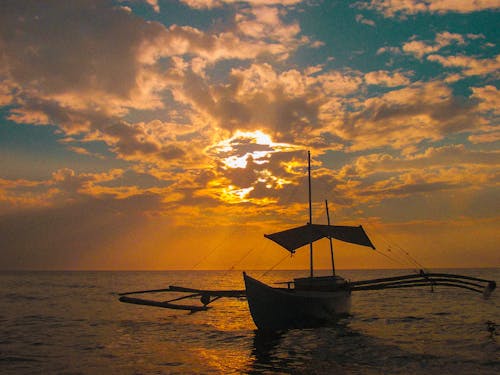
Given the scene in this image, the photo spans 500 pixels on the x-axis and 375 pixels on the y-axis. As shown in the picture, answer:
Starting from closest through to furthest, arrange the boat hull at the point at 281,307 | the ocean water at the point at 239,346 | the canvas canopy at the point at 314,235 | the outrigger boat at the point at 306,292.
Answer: the ocean water at the point at 239,346 < the boat hull at the point at 281,307 < the outrigger boat at the point at 306,292 < the canvas canopy at the point at 314,235

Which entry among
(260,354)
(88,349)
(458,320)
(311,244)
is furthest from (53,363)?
(458,320)

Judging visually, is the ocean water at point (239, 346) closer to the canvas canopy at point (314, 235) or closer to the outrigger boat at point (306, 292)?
the outrigger boat at point (306, 292)

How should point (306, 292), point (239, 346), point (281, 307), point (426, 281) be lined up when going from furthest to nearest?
1. point (306, 292)
2. point (426, 281)
3. point (281, 307)
4. point (239, 346)

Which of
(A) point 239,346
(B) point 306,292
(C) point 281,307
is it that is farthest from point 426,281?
(A) point 239,346

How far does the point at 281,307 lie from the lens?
69.0 feet

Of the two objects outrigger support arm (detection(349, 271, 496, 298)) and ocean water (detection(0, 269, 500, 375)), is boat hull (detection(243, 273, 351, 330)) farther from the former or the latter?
outrigger support arm (detection(349, 271, 496, 298))

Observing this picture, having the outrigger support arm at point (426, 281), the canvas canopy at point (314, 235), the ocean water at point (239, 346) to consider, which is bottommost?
the ocean water at point (239, 346)

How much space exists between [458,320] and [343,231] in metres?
9.71

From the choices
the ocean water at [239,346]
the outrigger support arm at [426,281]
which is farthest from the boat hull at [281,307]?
the outrigger support arm at [426,281]

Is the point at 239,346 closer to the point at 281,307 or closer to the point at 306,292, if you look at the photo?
the point at 281,307

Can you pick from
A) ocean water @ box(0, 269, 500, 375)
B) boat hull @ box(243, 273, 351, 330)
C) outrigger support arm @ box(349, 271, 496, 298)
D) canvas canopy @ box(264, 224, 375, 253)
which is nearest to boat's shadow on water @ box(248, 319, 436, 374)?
ocean water @ box(0, 269, 500, 375)

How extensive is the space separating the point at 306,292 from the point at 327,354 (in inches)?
280

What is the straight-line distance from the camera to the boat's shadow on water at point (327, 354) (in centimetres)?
1459

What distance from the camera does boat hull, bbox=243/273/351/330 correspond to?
2062cm
